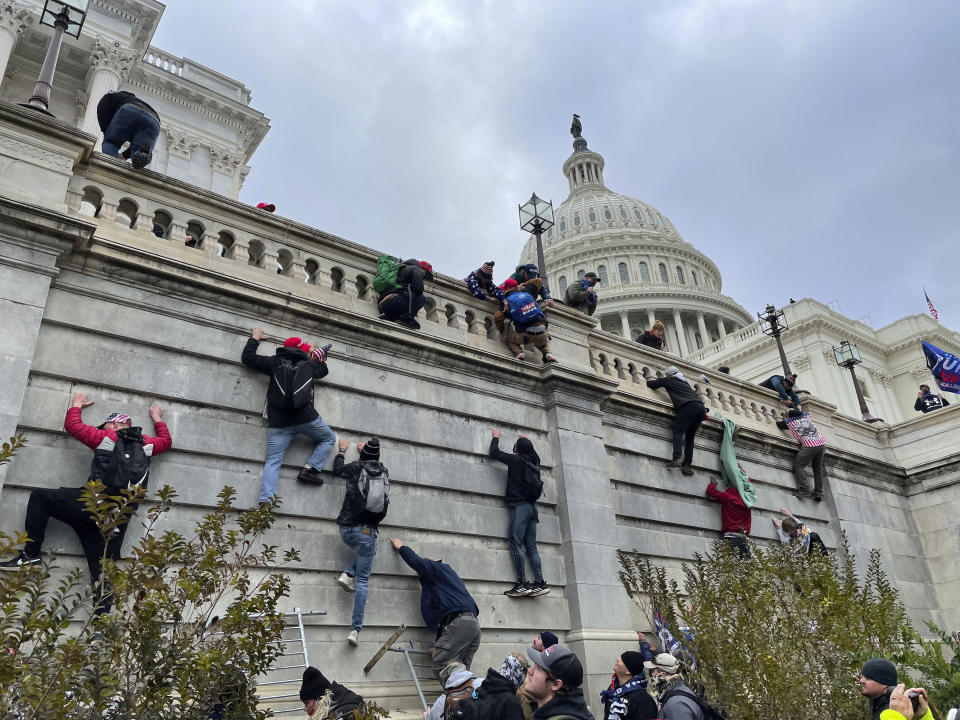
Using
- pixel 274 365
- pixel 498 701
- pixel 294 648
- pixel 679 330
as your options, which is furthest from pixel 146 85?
pixel 679 330

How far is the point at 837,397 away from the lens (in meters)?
63.8

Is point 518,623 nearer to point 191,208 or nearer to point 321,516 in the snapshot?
point 321,516

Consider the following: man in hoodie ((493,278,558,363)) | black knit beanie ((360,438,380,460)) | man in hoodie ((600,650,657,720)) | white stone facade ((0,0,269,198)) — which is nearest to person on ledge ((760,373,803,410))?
man in hoodie ((493,278,558,363))

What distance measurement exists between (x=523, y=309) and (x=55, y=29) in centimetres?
811

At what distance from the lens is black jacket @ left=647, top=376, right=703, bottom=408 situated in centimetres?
1591

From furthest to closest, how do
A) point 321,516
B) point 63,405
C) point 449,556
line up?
point 449,556 → point 321,516 → point 63,405

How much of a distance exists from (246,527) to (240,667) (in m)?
0.97

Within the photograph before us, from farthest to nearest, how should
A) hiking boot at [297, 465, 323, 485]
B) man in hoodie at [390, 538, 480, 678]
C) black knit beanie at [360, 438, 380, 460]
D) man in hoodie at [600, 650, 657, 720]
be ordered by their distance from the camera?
black knit beanie at [360, 438, 380, 460] → hiking boot at [297, 465, 323, 485] → man in hoodie at [390, 538, 480, 678] → man in hoodie at [600, 650, 657, 720]

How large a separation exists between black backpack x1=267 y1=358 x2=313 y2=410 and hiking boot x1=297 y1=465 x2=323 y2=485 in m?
0.82

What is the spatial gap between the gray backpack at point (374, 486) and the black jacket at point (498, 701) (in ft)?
13.3

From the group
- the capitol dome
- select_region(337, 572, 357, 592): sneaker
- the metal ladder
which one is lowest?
the metal ladder

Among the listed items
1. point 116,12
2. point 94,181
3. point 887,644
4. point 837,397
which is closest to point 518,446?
point 887,644

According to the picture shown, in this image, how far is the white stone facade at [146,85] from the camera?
26328mm

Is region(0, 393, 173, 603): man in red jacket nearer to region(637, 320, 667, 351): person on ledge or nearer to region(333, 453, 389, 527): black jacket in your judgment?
region(333, 453, 389, 527): black jacket
